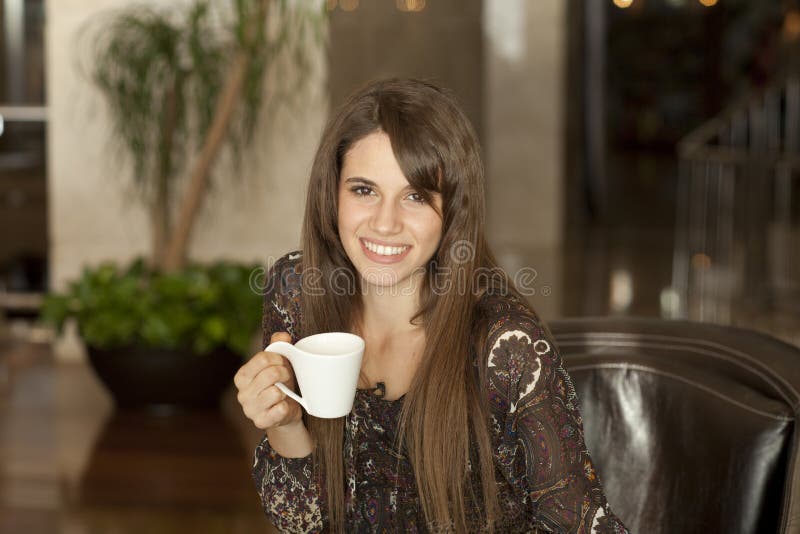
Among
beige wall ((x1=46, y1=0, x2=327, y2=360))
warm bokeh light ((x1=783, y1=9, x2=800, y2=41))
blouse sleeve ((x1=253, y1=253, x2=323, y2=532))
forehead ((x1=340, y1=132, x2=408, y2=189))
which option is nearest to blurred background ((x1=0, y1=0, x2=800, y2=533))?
beige wall ((x1=46, y1=0, x2=327, y2=360))

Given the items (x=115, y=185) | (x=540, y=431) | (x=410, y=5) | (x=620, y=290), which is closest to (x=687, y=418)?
(x=540, y=431)

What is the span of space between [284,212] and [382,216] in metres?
3.01

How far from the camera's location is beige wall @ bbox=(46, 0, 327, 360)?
4297mm

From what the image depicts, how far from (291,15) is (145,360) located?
56.3 inches

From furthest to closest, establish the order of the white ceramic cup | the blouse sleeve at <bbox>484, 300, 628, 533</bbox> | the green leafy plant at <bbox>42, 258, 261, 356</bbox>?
the green leafy plant at <bbox>42, 258, 261, 356</bbox>, the blouse sleeve at <bbox>484, 300, 628, 533</bbox>, the white ceramic cup

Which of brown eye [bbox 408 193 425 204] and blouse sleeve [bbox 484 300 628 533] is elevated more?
brown eye [bbox 408 193 425 204]

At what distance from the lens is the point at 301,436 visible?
1.44 m

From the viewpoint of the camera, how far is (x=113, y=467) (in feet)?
10.9

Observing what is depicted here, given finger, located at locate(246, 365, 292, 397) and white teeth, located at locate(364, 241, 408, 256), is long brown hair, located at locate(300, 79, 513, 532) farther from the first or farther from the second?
finger, located at locate(246, 365, 292, 397)

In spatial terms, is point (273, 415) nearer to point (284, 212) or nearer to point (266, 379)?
point (266, 379)

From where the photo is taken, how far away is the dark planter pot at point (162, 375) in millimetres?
3752

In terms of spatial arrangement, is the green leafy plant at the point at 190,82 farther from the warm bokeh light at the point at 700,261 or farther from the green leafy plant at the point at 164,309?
the warm bokeh light at the point at 700,261

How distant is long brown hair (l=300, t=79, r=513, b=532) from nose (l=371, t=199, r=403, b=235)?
4 centimetres

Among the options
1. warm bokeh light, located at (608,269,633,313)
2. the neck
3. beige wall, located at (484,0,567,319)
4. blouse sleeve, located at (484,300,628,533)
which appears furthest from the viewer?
beige wall, located at (484,0,567,319)
